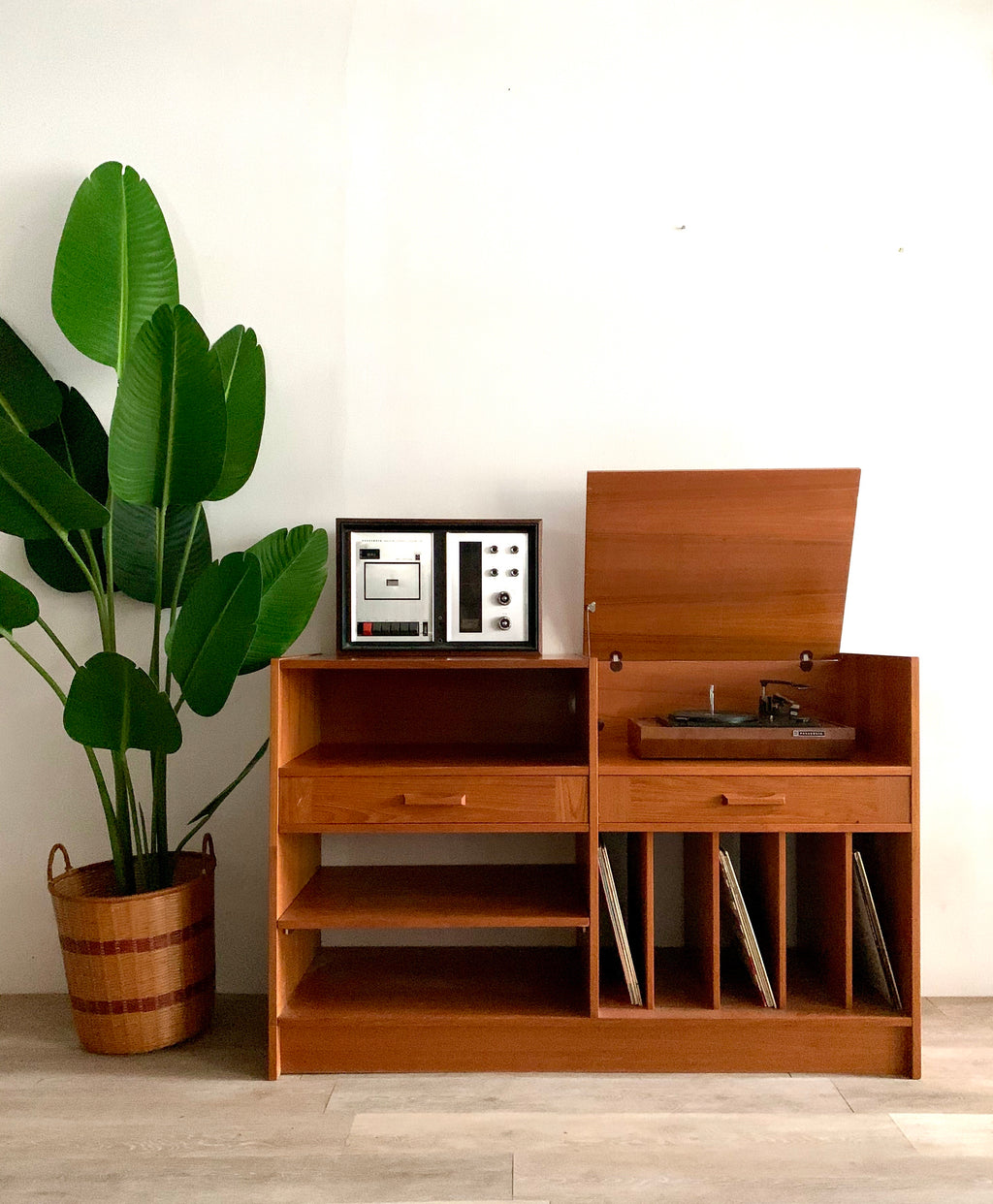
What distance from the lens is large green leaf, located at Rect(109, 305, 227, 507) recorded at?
197cm

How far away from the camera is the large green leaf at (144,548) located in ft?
7.88

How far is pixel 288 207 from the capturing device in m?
2.60

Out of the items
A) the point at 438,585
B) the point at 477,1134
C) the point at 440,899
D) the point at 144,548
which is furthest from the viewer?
the point at 144,548

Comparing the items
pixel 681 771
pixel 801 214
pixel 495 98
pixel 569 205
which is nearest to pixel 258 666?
pixel 681 771

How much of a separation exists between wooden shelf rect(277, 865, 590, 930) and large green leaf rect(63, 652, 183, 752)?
0.51m

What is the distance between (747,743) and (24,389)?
1997 millimetres

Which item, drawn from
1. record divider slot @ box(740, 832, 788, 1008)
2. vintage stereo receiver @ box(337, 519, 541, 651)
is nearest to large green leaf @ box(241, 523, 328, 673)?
vintage stereo receiver @ box(337, 519, 541, 651)

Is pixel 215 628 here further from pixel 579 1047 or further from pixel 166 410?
pixel 579 1047

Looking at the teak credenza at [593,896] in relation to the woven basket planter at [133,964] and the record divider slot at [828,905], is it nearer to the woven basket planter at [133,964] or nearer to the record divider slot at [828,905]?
the record divider slot at [828,905]

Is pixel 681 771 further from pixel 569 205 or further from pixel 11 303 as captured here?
pixel 11 303

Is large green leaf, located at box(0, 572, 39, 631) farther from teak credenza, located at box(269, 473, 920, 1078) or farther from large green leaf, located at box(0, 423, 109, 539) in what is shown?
teak credenza, located at box(269, 473, 920, 1078)

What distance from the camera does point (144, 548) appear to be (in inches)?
94.8

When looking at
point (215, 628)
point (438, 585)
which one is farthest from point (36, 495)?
point (438, 585)

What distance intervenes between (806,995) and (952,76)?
2.47 metres
